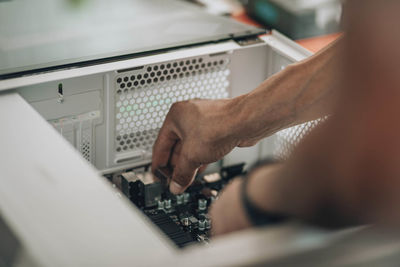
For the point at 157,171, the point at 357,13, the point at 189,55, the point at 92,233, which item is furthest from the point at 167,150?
the point at 357,13

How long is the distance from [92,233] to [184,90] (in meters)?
0.59

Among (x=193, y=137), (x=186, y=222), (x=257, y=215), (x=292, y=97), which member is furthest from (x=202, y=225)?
(x=257, y=215)

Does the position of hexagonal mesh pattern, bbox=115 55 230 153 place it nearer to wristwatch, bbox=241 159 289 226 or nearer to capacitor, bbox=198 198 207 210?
capacitor, bbox=198 198 207 210

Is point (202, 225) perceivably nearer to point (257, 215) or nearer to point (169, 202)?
point (169, 202)

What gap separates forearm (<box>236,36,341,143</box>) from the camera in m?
1.01

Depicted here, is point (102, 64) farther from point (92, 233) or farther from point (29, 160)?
point (92, 233)

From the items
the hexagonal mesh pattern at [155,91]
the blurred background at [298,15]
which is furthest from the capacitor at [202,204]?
the blurred background at [298,15]

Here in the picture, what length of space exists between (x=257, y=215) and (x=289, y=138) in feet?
1.94

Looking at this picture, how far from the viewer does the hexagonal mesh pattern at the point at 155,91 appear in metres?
1.21

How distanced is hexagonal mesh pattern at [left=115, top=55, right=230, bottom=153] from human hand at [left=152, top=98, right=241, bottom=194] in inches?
2.2

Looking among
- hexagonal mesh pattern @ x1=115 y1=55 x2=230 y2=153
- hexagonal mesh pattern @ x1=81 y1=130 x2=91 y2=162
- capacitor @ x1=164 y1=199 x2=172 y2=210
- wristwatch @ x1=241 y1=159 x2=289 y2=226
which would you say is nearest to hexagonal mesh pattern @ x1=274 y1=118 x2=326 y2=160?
hexagonal mesh pattern @ x1=115 y1=55 x2=230 y2=153

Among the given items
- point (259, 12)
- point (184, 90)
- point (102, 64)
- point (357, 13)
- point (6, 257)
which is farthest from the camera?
point (259, 12)

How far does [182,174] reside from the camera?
1171 mm

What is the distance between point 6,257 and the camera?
794 mm
